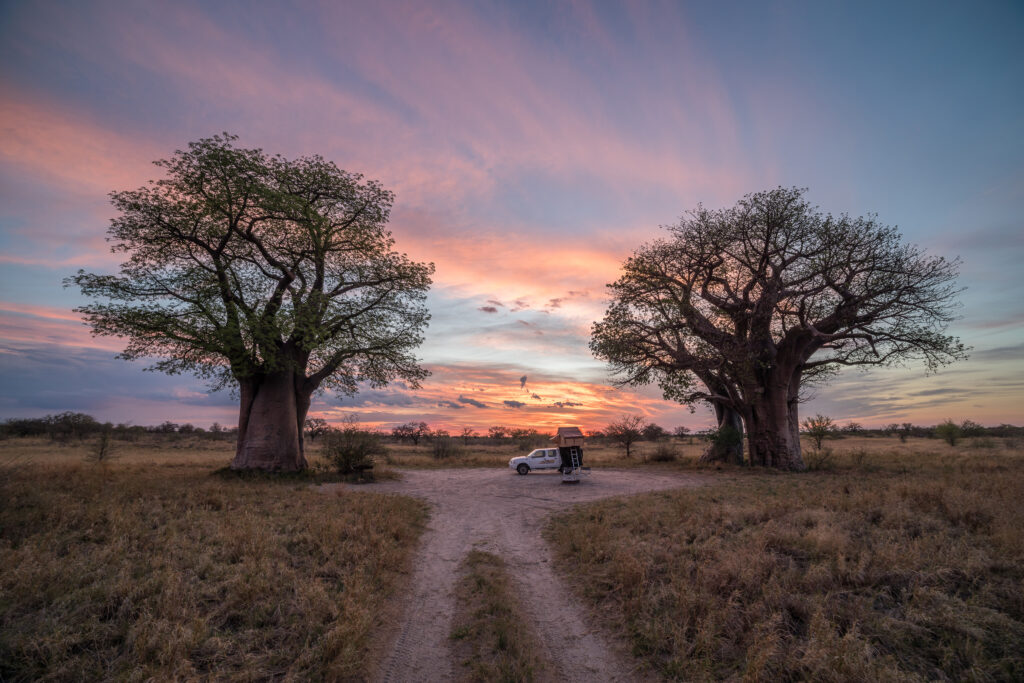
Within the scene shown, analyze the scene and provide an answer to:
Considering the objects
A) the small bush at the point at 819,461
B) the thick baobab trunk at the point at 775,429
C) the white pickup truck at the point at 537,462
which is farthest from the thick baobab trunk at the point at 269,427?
the small bush at the point at 819,461

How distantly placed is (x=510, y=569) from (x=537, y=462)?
625 inches

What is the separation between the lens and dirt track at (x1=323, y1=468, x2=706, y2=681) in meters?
5.43

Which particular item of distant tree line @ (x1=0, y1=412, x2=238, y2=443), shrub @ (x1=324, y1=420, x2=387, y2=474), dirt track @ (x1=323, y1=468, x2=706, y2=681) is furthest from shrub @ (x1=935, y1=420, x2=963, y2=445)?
distant tree line @ (x1=0, y1=412, x2=238, y2=443)

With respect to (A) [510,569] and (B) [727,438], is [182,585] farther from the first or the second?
(B) [727,438]

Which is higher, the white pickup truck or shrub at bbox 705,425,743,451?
shrub at bbox 705,425,743,451

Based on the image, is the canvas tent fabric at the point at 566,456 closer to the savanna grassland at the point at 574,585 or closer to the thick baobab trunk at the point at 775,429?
the savanna grassland at the point at 574,585

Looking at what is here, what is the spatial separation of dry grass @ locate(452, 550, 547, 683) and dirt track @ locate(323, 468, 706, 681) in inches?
8.4

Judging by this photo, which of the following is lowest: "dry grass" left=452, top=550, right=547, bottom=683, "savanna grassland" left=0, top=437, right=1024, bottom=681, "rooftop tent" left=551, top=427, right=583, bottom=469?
"dry grass" left=452, top=550, right=547, bottom=683

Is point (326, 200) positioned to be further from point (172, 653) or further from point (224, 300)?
point (172, 653)

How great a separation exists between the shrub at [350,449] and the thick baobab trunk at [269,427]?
1.50 m

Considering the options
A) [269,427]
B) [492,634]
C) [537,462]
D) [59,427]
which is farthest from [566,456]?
[59,427]

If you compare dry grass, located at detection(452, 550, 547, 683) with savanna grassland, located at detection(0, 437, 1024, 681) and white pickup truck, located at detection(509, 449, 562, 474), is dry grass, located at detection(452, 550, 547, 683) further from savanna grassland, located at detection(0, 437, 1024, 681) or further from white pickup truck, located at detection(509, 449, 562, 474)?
white pickup truck, located at detection(509, 449, 562, 474)

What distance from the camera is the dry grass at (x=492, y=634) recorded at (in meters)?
5.12

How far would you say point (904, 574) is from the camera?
605cm
